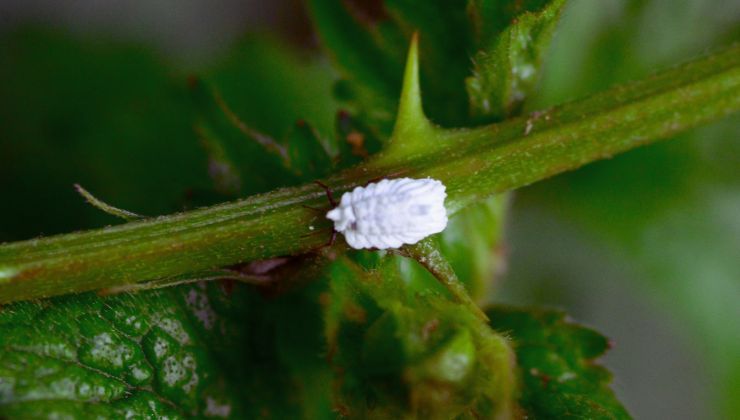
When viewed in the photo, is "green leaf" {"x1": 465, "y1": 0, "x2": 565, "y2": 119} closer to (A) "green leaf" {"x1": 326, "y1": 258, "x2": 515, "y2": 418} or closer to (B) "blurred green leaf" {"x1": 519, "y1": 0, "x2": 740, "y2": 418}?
(A) "green leaf" {"x1": 326, "y1": 258, "x2": 515, "y2": 418}

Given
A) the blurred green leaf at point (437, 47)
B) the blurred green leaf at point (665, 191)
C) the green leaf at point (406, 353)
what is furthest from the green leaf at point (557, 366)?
the blurred green leaf at point (665, 191)

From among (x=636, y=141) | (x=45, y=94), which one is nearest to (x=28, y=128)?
(x=45, y=94)

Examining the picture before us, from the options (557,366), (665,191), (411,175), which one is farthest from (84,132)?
(665,191)

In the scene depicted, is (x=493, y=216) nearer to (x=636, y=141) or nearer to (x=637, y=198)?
(x=636, y=141)

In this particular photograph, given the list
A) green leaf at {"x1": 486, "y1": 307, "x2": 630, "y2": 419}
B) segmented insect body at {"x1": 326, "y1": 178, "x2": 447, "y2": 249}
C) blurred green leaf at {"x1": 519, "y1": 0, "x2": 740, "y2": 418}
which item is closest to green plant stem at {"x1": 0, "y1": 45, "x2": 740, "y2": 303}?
segmented insect body at {"x1": 326, "y1": 178, "x2": 447, "y2": 249}

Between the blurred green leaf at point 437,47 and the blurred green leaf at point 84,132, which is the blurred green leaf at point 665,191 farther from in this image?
the blurred green leaf at point 84,132
